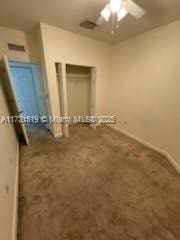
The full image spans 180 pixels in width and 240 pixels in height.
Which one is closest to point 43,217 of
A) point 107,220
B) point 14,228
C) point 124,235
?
point 14,228

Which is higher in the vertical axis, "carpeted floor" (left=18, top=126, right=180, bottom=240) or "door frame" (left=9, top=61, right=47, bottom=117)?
"door frame" (left=9, top=61, right=47, bottom=117)

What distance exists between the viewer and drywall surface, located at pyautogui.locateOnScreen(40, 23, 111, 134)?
8.90ft

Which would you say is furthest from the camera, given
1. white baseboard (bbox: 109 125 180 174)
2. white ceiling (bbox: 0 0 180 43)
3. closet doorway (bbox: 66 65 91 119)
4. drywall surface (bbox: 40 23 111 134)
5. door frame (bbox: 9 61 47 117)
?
closet doorway (bbox: 66 65 91 119)

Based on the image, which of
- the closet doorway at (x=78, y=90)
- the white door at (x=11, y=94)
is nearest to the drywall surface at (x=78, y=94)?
the closet doorway at (x=78, y=90)

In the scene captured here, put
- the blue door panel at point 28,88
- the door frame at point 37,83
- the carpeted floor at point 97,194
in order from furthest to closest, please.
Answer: the blue door panel at point 28,88, the door frame at point 37,83, the carpeted floor at point 97,194

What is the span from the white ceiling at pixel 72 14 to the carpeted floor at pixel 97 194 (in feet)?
8.60

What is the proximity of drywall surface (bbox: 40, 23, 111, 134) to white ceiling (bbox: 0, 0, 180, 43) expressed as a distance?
0.21 m

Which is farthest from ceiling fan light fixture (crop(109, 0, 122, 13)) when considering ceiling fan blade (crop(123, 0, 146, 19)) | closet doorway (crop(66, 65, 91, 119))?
closet doorway (crop(66, 65, 91, 119))

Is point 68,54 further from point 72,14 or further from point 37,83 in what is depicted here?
point 37,83

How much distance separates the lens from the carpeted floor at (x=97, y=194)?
4.38 feet

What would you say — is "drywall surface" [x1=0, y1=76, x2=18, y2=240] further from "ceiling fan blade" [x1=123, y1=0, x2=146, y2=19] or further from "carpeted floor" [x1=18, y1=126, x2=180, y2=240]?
"ceiling fan blade" [x1=123, y1=0, x2=146, y2=19]

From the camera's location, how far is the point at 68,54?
305 centimetres

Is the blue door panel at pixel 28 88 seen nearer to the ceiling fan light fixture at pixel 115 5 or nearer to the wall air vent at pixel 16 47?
the wall air vent at pixel 16 47

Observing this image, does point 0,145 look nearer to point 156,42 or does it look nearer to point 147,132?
point 147,132
